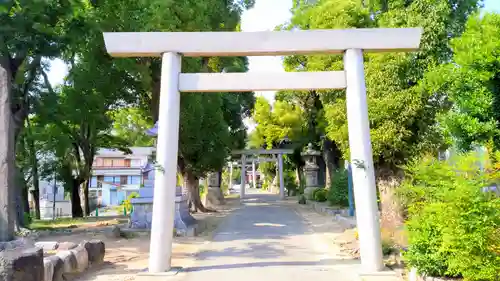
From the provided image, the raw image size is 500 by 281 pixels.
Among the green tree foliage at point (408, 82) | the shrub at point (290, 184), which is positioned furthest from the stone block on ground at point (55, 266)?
the shrub at point (290, 184)

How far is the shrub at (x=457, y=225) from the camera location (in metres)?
4.79

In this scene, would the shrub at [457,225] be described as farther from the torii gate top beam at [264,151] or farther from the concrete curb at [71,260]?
the torii gate top beam at [264,151]

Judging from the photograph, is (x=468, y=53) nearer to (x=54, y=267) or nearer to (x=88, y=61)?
(x=54, y=267)

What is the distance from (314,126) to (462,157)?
21089 millimetres

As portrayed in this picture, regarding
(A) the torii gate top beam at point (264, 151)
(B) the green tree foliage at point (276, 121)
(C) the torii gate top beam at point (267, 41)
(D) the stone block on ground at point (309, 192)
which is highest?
(B) the green tree foliage at point (276, 121)

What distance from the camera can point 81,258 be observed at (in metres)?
7.10

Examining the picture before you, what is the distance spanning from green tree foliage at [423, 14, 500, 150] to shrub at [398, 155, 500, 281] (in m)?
1.94

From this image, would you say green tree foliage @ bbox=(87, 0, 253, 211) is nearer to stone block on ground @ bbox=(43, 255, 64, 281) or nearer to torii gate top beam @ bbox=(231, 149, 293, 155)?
stone block on ground @ bbox=(43, 255, 64, 281)

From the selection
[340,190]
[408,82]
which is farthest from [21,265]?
[340,190]

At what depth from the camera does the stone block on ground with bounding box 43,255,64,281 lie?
19.4ft

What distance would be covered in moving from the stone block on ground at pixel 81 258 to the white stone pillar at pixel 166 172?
3.88 ft

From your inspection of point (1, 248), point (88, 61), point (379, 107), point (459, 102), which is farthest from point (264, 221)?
point (1, 248)

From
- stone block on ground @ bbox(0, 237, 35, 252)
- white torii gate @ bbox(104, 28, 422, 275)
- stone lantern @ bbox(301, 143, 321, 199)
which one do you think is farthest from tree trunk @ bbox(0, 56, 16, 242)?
stone lantern @ bbox(301, 143, 321, 199)

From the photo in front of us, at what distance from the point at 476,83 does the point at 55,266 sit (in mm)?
7293
